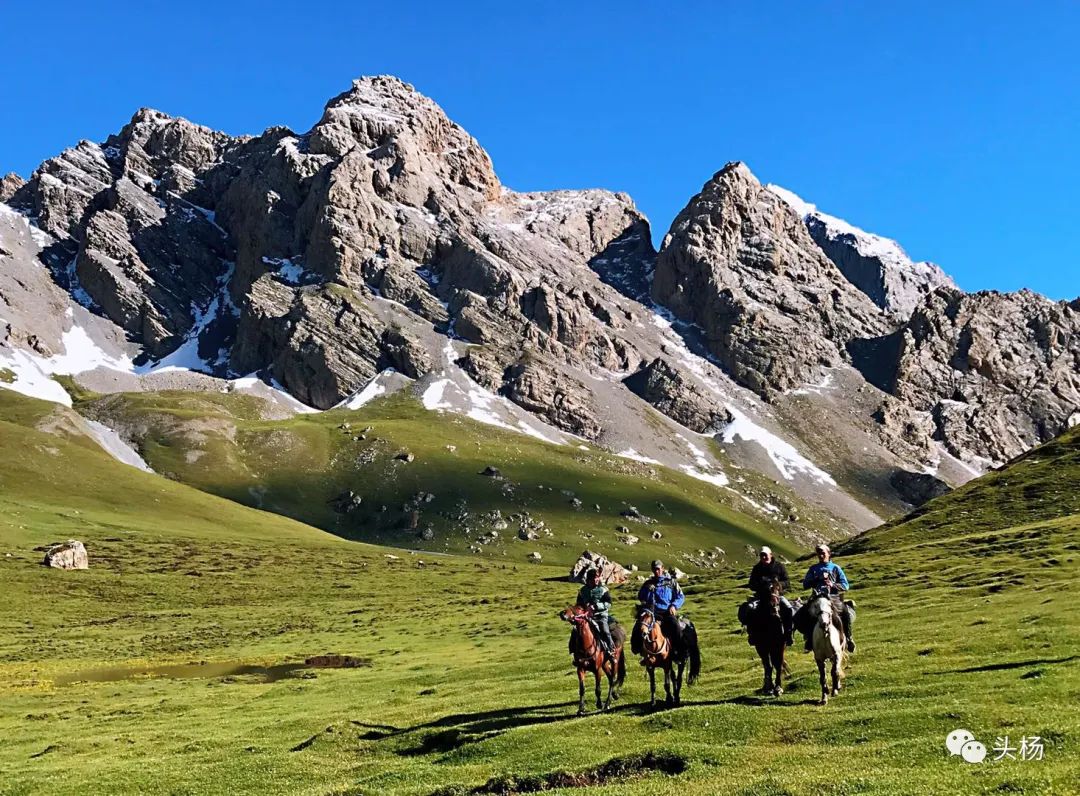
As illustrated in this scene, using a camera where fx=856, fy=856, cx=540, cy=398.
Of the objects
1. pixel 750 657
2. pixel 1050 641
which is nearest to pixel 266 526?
pixel 750 657

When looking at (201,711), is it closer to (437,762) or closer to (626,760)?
(437,762)

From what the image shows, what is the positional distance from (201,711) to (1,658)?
3991 centimetres

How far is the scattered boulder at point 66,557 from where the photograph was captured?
123250 millimetres

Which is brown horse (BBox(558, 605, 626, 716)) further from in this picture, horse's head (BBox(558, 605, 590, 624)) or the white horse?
the white horse

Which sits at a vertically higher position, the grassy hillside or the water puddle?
the grassy hillside

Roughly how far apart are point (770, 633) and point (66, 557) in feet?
402

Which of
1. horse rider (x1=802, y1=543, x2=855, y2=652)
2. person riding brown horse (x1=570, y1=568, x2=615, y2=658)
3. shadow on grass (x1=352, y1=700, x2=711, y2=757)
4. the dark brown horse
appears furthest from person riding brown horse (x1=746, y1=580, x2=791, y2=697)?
person riding brown horse (x1=570, y1=568, x2=615, y2=658)

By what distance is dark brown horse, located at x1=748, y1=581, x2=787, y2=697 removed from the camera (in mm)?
30047

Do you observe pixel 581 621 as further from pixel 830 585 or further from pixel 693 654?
pixel 830 585

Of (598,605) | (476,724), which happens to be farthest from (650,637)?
(476,724)

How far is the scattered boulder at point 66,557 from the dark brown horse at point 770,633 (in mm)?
120969

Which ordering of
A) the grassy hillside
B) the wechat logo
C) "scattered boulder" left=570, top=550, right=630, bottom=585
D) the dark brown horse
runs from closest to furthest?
the wechat logo < the grassy hillside < the dark brown horse < "scattered boulder" left=570, top=550, right=630, bottom=585

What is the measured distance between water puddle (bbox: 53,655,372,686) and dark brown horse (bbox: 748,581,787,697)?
36.4 m

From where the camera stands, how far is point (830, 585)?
1183 inches
